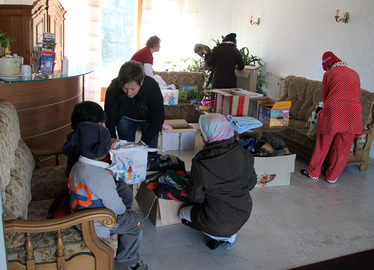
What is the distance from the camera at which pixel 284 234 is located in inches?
119

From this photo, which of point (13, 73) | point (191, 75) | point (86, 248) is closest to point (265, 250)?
point (86, 248)

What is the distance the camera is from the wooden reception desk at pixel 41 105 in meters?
2.84

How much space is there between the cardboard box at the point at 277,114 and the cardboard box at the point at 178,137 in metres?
1.15

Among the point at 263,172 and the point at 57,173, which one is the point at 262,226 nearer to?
the point at 263,172

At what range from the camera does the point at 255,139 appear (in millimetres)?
4086

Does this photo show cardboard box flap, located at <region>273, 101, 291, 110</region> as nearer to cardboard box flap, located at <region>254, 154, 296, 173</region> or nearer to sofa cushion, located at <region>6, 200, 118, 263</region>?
cardboard box flap, located at <region>254, 154, 296, 173</region>

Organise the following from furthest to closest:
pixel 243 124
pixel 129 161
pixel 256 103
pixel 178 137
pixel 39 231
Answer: pixel 178 137, pixel 256 103, pixel 243 124, pixel 129 161, pixel 39 231

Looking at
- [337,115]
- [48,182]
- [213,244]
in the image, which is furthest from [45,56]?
[337,115]

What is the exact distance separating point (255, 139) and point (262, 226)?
123cm

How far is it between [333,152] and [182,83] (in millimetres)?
2866

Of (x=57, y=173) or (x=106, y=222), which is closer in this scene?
(x=106, y=222)

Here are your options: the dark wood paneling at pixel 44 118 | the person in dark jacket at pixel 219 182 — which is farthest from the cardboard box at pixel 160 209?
the dark wood paneling at pixel 44 118

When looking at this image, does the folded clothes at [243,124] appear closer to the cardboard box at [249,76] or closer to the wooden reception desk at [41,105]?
the wooden reception desk at [41,105]

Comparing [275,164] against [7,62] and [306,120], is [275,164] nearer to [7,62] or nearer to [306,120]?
[306,120]
